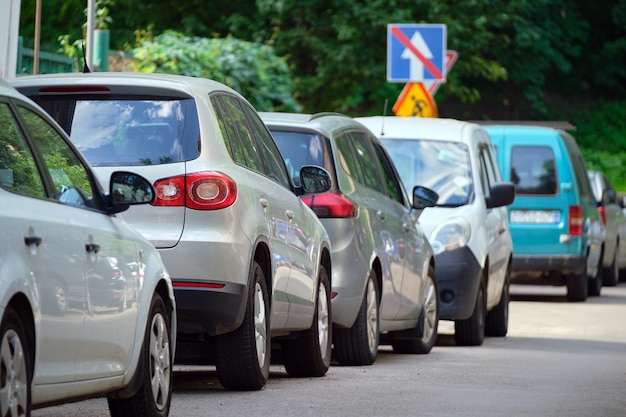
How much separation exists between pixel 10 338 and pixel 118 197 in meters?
1.61

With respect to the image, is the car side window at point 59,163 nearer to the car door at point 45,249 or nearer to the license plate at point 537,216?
the car door at point 45,249

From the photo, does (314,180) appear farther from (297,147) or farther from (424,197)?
(424,197)

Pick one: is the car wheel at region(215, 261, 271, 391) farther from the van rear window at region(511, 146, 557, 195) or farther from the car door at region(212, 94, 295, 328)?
the van rear window at region(511, 146, 557, 195)

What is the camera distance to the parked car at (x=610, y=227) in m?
25.1

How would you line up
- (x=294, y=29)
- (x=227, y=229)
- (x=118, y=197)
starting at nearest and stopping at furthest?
(x=118, y=197)
(x=227, y=229)
(x=294, y=29)

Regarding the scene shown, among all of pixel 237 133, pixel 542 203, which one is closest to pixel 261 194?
pixel 237 133

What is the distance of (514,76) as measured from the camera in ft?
179

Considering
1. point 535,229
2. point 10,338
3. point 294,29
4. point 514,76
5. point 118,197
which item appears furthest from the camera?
point 514,76

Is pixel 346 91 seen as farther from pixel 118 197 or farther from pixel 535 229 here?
pixel 118 197

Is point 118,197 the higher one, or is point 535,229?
point 118,197

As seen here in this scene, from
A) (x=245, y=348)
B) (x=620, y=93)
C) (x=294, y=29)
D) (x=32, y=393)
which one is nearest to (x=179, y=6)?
(x=294, y=29)

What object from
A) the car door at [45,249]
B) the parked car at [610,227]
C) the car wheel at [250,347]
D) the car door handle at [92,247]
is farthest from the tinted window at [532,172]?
the car door at [45,249]

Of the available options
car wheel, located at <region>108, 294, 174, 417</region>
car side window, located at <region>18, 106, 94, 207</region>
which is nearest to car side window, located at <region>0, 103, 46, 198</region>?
car side window, located at <region>18, 106, 94, 207</region>

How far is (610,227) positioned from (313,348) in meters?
15.6
